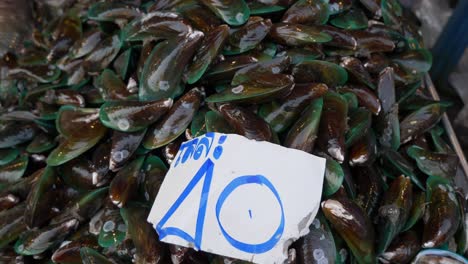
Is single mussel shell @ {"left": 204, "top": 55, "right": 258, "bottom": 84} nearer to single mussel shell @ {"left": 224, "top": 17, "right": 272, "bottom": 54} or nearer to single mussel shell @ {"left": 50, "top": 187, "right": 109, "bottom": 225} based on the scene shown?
single mussel shell @ {"left": 224, "top": 17, "right": 272, "bottom": 54}

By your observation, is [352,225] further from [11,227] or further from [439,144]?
[11,227]

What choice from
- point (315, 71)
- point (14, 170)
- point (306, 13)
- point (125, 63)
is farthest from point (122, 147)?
point (306, 13)

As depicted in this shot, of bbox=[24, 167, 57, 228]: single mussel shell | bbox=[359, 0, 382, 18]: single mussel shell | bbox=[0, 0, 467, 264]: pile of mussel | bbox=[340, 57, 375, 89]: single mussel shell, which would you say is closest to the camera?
bbox=[0, 0, 467, 264]: pile of mussel

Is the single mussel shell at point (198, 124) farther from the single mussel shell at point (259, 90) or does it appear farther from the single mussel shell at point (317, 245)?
the single mussel shell at point (317, 245)

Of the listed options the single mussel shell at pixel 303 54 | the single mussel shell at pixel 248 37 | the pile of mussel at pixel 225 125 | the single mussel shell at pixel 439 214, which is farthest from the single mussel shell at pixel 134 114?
the single mussel shell at pixel 439 214

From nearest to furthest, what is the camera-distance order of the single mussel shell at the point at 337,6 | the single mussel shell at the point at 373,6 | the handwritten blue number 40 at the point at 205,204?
the handwritten blue number 40 at the point at 205,204
the single mussel shell at the point at 337,6
the single mussel shell at the point at 373,6

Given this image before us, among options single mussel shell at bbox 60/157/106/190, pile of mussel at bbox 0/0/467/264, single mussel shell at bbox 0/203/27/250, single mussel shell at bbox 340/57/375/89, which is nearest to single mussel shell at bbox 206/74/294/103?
pile of mussel at bbox 0/0/467/264
